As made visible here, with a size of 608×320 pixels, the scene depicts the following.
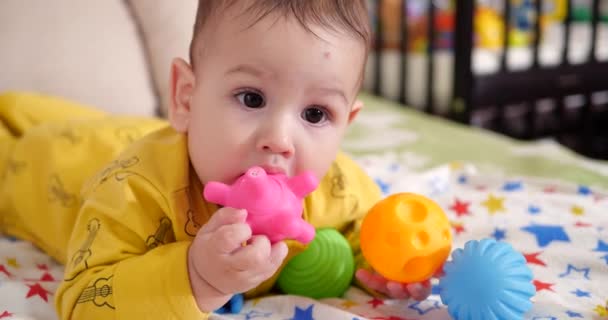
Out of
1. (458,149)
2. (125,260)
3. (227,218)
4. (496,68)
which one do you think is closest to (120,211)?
(125,260)

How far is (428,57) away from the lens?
228 cm

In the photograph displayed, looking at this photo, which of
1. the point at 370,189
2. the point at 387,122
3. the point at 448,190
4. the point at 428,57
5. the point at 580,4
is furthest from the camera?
the point at 580,4

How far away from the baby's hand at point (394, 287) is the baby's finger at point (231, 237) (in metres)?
0.25

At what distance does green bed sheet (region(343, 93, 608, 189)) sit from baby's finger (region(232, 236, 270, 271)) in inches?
36.1

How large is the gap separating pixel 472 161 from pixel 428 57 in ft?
2.84

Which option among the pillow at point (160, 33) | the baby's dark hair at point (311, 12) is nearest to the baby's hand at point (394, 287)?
the baby's dark hair at point (311, 12)

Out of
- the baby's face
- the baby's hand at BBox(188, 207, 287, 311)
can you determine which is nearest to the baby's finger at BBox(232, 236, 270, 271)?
the baby's hand at BBox(188, 207, 287, 311)

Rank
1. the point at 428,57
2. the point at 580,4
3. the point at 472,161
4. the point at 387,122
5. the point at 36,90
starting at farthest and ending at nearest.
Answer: the point at 580,4 → the point at 428,57 → the point at 387,122 → the point at 472,161 → the point at 36,90

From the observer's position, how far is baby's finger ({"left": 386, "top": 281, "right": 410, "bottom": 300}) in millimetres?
758

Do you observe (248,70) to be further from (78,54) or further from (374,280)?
(78,54)

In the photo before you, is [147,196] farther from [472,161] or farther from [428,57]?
[428,57]

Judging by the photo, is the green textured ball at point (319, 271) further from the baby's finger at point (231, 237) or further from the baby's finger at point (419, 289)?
the baby's finger at point (231, 237)

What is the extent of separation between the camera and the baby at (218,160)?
638 millimetres

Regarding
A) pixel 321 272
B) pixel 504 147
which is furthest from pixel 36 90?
pixel 504 147
